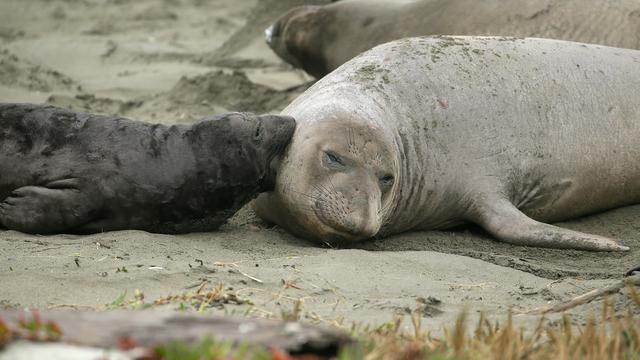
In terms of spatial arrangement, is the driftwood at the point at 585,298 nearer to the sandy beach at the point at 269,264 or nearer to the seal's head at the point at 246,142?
the sandy beach at the point at 269,264

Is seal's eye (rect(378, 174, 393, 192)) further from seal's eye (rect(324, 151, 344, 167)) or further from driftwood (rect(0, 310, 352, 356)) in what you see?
driftwood (rect(0, 310, 352, 356))

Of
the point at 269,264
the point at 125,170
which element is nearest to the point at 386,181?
the point at 269,264

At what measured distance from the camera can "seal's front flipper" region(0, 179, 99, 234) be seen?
5066 mm

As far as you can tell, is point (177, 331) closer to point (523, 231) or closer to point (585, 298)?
point (585, 298)

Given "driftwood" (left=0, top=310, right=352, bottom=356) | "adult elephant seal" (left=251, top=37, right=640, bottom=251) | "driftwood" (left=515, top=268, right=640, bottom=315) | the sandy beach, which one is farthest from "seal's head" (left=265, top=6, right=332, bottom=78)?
"driftwood" (left=0, top=310, right=352, bottom=356)

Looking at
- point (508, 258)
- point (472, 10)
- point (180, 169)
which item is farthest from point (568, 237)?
point (472, 10)

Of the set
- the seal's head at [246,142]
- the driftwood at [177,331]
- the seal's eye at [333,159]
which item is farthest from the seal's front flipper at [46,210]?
the driftwood at [177,331]

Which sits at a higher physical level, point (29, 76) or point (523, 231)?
point (523, 231)

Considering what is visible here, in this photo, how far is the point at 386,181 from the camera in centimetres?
548

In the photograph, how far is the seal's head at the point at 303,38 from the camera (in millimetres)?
8523

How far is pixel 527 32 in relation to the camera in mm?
7297

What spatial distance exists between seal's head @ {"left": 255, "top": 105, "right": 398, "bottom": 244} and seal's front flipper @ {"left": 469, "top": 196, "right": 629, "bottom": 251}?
54 centimetres

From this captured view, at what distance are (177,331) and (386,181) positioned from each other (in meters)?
2.96

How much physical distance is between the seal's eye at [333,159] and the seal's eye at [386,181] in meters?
0.24
